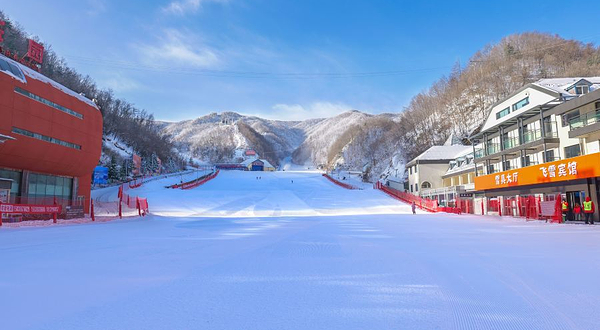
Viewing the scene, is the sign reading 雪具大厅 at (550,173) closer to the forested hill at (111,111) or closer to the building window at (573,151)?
the building window at (573,151)

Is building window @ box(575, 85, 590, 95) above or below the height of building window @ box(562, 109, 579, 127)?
above

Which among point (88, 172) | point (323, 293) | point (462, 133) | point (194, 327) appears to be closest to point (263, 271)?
point (323, 293)

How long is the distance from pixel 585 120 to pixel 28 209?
104 ft

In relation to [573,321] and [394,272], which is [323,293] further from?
[573,321]

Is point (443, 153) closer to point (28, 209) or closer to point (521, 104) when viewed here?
point (521, 104)

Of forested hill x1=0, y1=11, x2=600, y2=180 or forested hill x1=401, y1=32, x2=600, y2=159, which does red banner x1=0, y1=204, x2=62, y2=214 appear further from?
forested hill x1=401, y1=32, x2=600, y2=159

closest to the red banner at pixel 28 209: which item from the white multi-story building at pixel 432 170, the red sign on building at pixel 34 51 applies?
the red sign on building at pixel 34 51

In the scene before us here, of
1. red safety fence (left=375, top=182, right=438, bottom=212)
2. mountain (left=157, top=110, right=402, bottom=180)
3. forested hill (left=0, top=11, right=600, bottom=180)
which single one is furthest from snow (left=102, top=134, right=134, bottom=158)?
red safety fence (left=375, top=182, right=438, bottom=212)

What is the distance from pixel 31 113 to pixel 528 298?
27.4 m

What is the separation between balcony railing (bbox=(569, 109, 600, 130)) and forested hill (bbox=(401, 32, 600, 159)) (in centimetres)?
4049

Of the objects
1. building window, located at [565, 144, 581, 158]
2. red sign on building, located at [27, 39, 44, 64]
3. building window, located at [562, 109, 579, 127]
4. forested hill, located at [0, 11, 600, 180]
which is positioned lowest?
building window, located at [565, 144, 581, 158]

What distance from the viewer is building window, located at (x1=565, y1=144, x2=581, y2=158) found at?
73.7 feet

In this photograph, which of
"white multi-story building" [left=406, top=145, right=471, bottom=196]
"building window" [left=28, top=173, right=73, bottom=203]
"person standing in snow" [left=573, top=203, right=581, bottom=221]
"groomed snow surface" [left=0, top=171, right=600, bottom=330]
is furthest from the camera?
"white multi-story building" [left=406, top=145, right=471, bottom=196]

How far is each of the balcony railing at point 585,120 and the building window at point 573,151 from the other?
55.7 inches
